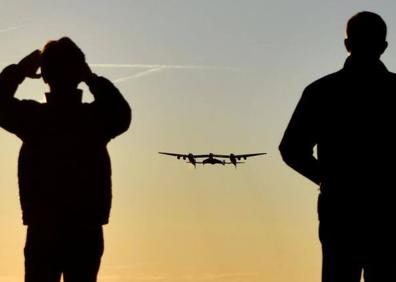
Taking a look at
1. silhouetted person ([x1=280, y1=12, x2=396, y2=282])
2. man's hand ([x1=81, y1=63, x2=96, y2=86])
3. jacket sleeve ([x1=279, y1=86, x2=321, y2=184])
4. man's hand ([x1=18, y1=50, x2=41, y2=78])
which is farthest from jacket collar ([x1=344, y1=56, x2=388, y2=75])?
man's hand ([x1=18, y1=50, x2=41, y2=78])

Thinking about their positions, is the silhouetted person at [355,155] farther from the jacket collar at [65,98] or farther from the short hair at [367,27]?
the jacket collar at [65,98]

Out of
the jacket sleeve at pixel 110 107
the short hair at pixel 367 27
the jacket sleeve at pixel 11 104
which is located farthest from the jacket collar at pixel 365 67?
the jacket sleeve at pixel 11 104

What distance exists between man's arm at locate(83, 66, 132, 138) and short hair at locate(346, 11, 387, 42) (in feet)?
5.92

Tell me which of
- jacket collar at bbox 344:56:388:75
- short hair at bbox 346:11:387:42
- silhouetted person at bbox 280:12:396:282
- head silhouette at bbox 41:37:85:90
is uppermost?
short hair at bbox 346:11:387:42

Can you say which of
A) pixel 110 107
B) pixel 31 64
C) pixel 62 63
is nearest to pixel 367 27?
pixel 110 107

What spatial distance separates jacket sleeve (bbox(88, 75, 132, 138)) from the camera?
6047 millimetres

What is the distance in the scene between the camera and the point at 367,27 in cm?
611

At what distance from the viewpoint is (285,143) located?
6.27 metres

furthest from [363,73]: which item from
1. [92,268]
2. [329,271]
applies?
[92,268]

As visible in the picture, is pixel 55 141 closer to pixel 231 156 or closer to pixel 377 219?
pixel 377 219

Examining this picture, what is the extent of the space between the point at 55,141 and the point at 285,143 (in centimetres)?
174

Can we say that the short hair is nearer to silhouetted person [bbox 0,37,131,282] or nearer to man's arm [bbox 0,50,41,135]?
silhouetted person [bbox 0,37,131,282]

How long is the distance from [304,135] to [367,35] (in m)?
0.88

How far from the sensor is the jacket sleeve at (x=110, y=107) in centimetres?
605
